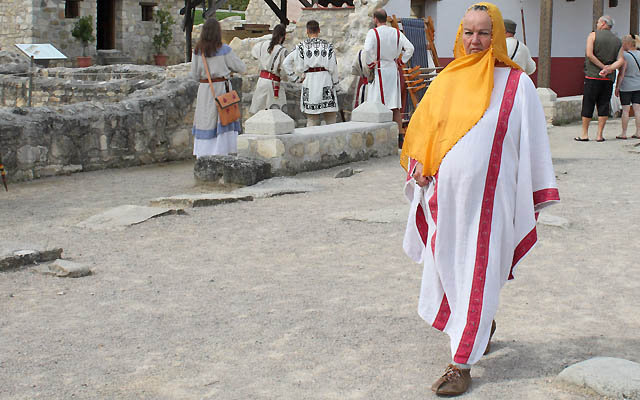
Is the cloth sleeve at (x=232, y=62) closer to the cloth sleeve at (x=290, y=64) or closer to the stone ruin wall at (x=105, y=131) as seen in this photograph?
the stone ruin wall at (x=105, y=131)

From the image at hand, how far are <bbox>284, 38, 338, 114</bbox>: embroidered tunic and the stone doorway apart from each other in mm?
18307

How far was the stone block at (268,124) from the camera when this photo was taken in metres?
7.99

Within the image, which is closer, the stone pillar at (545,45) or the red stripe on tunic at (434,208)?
the red stripe on tunic at (434,208)

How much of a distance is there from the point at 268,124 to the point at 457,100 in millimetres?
4922

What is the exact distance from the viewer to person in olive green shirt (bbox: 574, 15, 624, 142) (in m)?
10.5

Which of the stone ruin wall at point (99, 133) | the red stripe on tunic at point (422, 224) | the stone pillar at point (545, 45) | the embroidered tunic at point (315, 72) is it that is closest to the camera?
the red stripe on tunic at point (422, 224)

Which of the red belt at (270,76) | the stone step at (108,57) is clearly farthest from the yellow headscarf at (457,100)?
the stone step at (108,57)

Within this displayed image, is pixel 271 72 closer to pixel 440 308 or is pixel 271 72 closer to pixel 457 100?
pixel 457 100

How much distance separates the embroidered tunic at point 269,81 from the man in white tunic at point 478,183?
6.78 m

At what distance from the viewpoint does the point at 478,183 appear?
308 centimetres

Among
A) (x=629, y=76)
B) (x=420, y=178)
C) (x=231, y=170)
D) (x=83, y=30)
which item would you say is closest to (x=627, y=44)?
(x=629, y=76)

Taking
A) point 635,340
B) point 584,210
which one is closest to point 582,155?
point 584,210

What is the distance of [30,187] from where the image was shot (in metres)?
7.66

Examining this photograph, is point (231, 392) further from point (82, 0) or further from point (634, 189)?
point (82, 0)
